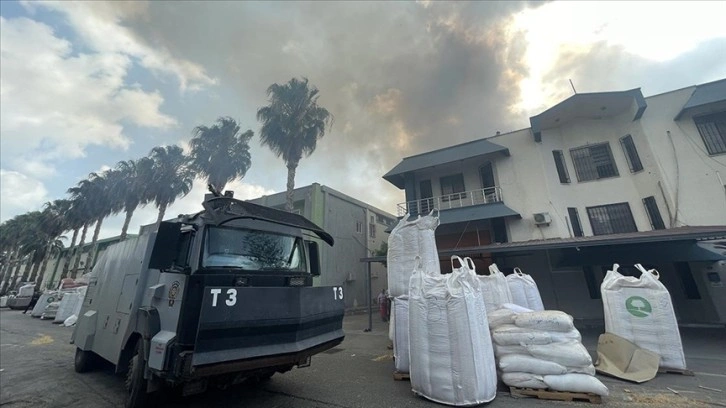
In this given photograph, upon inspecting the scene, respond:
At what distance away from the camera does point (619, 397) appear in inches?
145

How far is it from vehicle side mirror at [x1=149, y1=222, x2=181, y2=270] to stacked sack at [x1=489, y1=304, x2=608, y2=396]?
179 inches

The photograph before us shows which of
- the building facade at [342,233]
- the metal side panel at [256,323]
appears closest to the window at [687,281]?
the building facade at [342,233]

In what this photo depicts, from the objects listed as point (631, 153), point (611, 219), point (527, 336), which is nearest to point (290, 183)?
point (527, 336)

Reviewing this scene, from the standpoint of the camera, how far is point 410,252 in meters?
5.32

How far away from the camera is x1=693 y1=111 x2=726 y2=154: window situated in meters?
10.3

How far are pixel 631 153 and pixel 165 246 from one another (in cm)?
1665

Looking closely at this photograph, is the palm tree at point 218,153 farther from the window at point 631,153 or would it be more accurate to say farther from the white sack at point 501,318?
the window at point 631,153

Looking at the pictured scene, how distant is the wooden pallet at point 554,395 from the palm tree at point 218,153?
19504 mm

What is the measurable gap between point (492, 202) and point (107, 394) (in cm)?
1359

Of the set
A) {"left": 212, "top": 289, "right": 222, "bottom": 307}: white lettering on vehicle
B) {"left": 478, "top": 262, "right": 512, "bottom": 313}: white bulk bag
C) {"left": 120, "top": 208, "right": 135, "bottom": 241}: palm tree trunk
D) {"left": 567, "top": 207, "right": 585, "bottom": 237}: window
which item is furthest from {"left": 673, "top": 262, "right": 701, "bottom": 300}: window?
{"left": 120, "top": 208, "right": 135, "bottom": 241}: palm tree trunk

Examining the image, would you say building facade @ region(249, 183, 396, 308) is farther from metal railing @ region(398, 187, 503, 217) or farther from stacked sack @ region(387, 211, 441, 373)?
stacked sack @ region(387, 211, 441, 373)

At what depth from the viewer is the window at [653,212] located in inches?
420

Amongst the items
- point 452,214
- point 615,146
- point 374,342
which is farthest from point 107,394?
point 615,146

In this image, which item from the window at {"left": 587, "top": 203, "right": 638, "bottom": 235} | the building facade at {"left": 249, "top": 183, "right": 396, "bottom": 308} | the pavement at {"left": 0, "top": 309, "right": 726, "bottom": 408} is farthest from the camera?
the building facade at {"left": 249, "top": 183, "right": 396, "bottom": 308}
